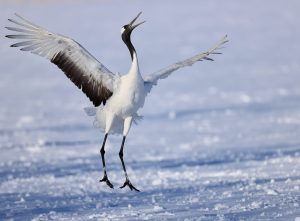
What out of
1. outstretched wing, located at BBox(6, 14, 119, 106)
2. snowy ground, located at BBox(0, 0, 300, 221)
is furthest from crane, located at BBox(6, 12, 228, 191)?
snowy ground, located at BBox(0, 0, 300, 221)

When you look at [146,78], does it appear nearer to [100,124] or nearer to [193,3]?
[100,124]

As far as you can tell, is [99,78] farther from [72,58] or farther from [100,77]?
[72,58]

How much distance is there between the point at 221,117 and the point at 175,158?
5412 mm

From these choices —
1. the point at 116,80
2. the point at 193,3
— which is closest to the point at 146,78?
the point at 116,80

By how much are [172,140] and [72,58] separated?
23.2 feet

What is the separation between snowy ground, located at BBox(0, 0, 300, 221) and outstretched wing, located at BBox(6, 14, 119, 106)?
1328mm

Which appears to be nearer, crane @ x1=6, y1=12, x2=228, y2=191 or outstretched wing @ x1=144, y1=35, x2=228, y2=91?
crane @ x1=6, y1=12, x2=228, y2=191

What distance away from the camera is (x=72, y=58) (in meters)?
10.3

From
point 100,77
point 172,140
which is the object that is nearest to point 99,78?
point 100,77

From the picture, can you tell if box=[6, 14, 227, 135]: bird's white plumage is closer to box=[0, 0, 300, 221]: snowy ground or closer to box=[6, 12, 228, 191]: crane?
box=[6, 12, 228, 191]: crane

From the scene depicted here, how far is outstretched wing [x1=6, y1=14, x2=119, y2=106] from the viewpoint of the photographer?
1010 centimetres

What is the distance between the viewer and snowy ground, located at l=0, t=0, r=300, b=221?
1017 cm

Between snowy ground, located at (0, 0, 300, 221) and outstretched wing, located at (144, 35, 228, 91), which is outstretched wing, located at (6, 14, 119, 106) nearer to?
outstretched wing, located at (144, 35, 228, 91)

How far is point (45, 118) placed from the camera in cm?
2167
